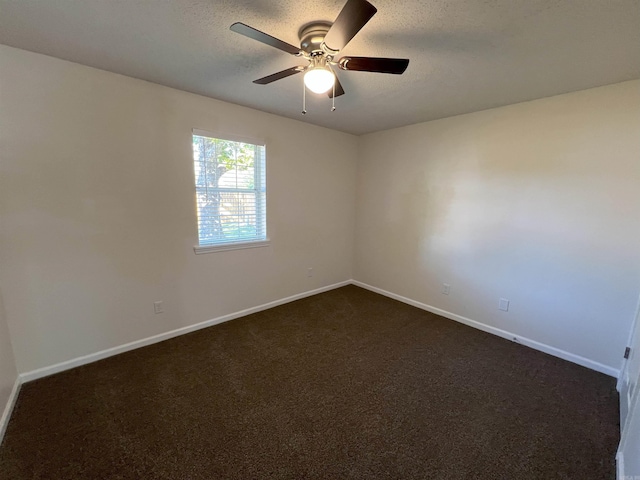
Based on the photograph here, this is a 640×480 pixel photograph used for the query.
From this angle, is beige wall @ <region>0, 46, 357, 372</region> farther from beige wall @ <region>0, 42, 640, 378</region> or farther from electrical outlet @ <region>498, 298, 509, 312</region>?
electrical outlet @ <region>498, 298, 509, 312</region>

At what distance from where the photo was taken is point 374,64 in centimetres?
149

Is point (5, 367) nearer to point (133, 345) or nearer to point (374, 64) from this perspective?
point (133, 345)

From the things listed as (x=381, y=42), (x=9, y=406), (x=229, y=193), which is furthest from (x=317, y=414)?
(x=381, y=42)

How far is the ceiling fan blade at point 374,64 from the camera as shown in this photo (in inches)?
56.5

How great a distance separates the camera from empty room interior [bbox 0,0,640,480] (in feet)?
4.91

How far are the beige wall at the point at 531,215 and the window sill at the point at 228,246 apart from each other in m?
1.83

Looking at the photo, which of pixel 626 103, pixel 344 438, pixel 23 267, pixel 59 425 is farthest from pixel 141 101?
pixel 626 103

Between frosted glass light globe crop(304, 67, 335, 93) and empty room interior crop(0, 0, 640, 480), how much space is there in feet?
0.04

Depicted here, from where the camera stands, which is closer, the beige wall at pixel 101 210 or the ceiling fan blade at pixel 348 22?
the ceiling fan blade at pixel 348 22

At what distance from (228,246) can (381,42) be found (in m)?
2.30

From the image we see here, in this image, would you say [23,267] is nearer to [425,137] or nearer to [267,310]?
[267,310]

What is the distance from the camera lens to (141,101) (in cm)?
232

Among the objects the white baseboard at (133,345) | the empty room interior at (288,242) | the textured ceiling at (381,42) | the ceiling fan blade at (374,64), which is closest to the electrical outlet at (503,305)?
the empty room interior at (288,242)

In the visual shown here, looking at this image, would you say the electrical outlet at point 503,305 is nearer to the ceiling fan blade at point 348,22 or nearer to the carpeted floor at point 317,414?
the carpeted floor at point 317,414
